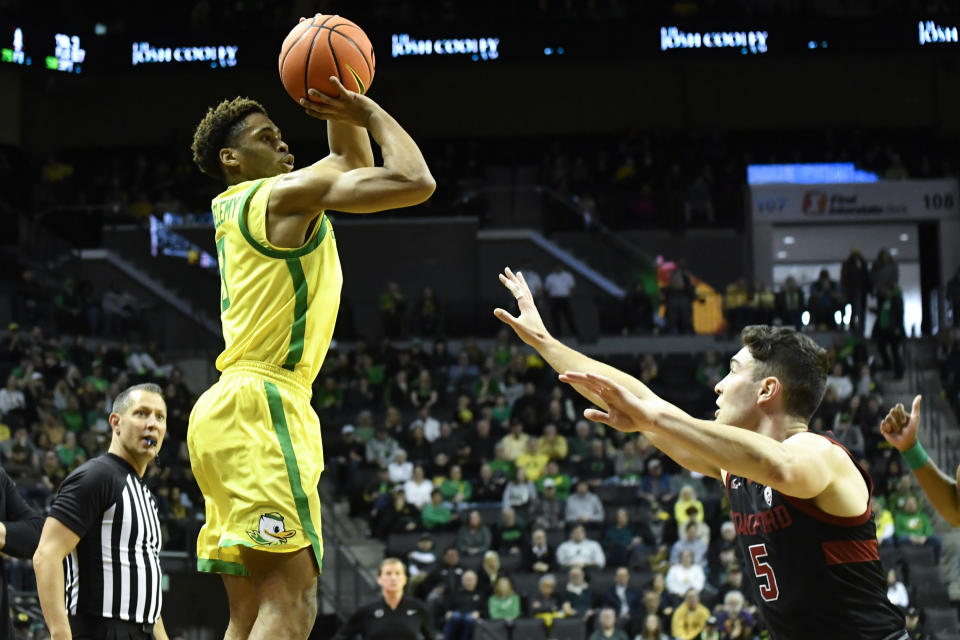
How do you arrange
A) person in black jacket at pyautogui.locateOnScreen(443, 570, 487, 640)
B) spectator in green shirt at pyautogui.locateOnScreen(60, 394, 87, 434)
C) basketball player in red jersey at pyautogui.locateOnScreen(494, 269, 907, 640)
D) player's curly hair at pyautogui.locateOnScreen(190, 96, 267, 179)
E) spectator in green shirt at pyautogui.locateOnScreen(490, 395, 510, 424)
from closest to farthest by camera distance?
basketball player in red jersey at pyautogui.locateOnScreen(494, 269, 907, 640), player's curly hair at pyautogui.locateOnScreen(190, 96, 267, 179), person in black jacket at pyautogui.locateOnScreen(443, 570, 487, 640), spectator in green shirt at pyautogui.locateOnScreen(60, 394, 87, 434), spectator in green shirt at pyautogui.locateOnScreen(490, 395, 510, 424)

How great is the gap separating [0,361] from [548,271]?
8.83 meters

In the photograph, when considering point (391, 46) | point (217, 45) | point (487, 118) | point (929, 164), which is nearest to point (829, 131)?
point (929, 164)

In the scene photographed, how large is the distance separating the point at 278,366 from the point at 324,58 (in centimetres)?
106

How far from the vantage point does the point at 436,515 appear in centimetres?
1409

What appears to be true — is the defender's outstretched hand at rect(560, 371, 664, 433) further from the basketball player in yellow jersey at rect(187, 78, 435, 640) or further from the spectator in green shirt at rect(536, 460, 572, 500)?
the spectator in green shirt at rect(536, 460, 572, 500)

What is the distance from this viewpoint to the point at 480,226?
21.5 m

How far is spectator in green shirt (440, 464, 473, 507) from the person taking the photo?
1459 cm

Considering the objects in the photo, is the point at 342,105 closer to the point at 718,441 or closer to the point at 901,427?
the point at 718,441

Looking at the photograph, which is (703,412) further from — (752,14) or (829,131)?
(829,131)

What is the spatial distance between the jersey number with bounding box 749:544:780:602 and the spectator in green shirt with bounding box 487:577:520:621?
8.87 meters

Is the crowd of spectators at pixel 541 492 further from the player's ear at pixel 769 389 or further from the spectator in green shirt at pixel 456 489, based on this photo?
the player's ear at pixel 769 389

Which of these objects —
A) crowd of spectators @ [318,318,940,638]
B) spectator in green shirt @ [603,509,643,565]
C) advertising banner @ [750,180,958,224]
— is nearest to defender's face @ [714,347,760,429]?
crowd of spectators @ [318,318,940,638]

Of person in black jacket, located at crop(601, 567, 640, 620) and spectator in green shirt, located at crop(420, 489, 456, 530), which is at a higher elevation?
spectator in green shirt, located at crop(420, 489, 456, 530)

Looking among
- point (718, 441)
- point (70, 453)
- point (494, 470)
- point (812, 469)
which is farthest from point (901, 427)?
point (70, 453)
